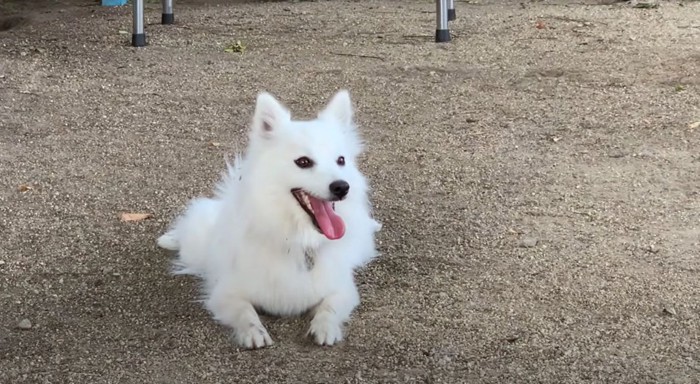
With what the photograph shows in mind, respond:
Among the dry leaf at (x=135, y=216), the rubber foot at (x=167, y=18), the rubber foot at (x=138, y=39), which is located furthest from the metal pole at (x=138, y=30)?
the dry leaf at (x=135, y=216)

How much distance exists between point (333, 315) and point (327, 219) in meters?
0.31

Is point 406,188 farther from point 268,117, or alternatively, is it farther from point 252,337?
point 252,337

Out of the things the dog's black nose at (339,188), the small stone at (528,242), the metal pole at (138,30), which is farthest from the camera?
the metal pole at (138,30)

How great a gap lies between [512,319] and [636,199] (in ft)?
4.45

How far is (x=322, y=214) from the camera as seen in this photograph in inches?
112

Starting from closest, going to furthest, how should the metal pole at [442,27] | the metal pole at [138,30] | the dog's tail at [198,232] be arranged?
the dog's tail at [198,232], the metal pole at [138,30], the metal pole at [442,27]

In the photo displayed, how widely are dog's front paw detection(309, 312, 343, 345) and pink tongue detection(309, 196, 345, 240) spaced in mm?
259

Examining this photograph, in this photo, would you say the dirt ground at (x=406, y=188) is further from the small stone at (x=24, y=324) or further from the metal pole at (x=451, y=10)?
the metal pole at (x=451, y=10)

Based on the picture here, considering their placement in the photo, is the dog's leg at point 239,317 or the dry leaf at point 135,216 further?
the dry leaf at point 135,216

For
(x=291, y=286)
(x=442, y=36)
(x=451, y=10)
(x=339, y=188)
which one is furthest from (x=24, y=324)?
(x=451, y=10)

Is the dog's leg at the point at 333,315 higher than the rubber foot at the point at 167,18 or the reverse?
the reverse

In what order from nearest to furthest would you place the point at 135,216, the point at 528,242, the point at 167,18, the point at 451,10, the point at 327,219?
1. the point at 327,219
2. the point at 528,242
3. the point at 135,216
4. the point at 167,18
5. the point at 451,10

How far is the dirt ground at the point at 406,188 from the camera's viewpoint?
2.76 meters

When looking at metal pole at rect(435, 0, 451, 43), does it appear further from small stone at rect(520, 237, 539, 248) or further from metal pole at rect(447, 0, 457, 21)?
small stone at rect(520, 237, 539, 248)
